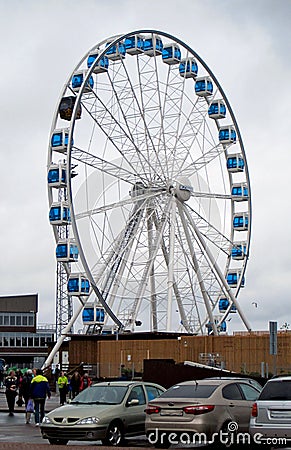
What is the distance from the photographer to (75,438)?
19562 mm

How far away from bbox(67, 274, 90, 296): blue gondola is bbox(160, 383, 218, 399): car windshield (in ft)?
80.9

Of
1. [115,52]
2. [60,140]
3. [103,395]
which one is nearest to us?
[103,395]

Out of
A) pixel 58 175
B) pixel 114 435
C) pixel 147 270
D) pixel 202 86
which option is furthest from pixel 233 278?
pixel 114 435

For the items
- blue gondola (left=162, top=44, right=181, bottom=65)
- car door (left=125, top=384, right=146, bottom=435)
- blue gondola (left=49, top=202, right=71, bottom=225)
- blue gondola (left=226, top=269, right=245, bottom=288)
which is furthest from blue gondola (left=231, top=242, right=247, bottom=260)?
car door (left=125, top=384, right=146, bottom=435)

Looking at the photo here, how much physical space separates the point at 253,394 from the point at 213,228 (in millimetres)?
30919

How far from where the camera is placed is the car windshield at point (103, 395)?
2073 cm

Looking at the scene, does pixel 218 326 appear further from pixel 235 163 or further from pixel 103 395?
pixel 103 395

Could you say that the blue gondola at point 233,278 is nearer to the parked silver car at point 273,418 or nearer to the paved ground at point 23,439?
the paved ground at point 23,439

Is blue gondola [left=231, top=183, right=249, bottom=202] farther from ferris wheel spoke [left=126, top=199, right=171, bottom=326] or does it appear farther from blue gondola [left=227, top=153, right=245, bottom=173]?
ferris wheel spoke [left=126, top=199, right=171, bottom=326]

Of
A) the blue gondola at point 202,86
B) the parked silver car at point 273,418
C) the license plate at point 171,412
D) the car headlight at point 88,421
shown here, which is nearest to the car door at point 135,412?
the car headlight at point 88,421

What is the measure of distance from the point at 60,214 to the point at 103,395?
2372 cm

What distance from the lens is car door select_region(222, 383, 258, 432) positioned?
1892 centimetres

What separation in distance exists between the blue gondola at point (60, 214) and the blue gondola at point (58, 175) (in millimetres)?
961

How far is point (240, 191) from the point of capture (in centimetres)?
5550
